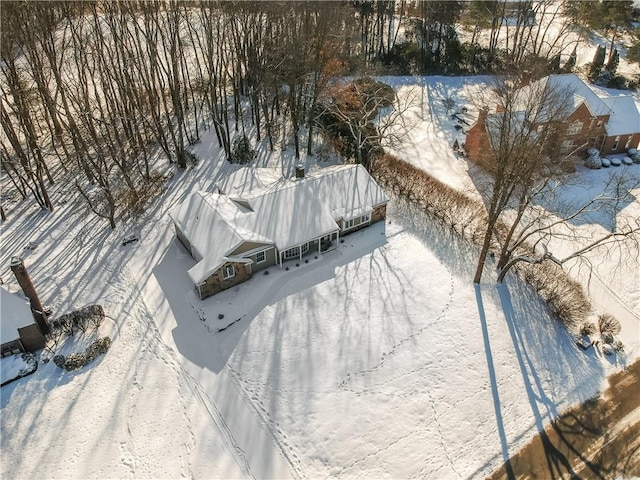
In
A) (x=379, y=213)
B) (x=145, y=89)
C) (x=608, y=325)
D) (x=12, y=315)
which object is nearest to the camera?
(x=12, y=315)

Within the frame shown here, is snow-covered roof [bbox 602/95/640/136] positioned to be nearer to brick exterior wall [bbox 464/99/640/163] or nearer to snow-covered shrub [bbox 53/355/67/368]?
brick exterior wall [bbox 464/99/640/163]

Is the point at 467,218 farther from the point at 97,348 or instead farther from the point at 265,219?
the point at 97,348

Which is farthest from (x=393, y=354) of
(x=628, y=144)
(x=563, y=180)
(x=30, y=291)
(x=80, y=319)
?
(x=628, y=144)

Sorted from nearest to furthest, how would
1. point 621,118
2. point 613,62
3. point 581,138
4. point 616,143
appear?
1. point 581,138
2. point 621,118
3. point 616,143
4. point 613,62

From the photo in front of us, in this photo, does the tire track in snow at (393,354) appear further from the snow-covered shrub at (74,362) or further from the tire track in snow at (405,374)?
the snow-covered shrub at (74,362)

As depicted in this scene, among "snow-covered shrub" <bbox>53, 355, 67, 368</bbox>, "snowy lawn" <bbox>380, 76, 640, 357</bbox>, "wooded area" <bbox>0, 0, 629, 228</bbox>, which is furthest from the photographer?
"wooded area" <bbox>0, 0, 629, 228</bbox>

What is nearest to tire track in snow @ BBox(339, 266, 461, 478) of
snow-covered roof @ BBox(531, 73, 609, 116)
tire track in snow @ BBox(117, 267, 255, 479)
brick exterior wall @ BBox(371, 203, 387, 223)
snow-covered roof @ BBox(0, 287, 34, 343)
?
tire track in snow @ BBox(117, 267, 255, 479)
